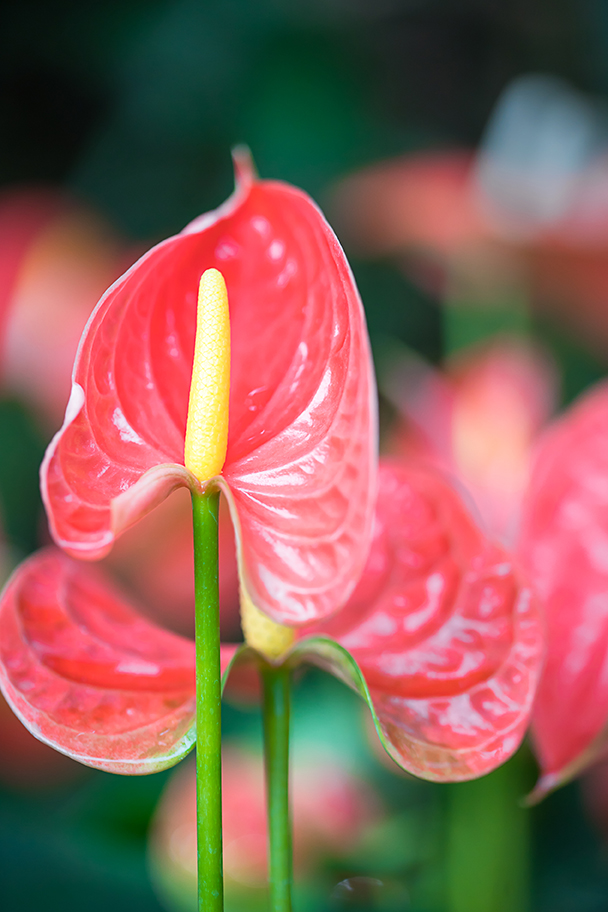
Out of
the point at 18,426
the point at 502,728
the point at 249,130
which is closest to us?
the point at 502,728

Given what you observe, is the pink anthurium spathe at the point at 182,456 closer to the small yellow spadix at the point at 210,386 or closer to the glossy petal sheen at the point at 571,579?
the small yellow spadix at the point at 210,386

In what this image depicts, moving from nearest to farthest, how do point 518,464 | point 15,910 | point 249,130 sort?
point 518,464 → point 15,910 → point 249,130

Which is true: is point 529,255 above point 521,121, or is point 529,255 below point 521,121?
below

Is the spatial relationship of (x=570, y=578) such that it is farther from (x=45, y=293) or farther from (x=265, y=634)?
(x=45, y=293)

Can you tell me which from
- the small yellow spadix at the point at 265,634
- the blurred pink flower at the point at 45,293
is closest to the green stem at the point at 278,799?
the small yellow spadix at the point at 265,634

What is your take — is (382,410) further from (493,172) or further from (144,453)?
(144,453)

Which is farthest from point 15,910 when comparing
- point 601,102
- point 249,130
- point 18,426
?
point 601,102
